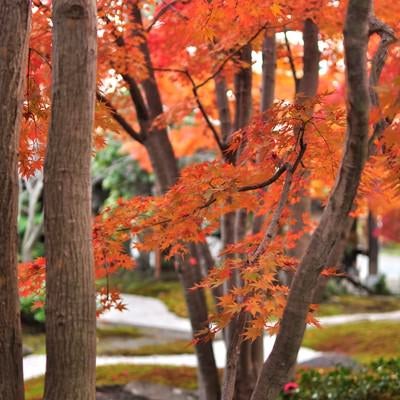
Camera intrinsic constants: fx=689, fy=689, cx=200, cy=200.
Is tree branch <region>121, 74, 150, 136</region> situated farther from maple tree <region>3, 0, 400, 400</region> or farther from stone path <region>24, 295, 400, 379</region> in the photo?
stone path <region>24, 295, 400, 379</region>

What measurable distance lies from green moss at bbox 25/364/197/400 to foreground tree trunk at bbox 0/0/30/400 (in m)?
5.19

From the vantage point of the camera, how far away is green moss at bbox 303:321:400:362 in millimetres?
11797

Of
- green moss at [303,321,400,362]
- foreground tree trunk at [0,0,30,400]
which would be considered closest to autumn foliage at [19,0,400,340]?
foreground tree trunk at [0,0,30,400]

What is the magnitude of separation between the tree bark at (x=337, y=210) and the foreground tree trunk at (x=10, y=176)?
122 centimetres

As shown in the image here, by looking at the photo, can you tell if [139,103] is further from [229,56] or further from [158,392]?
[158,392]

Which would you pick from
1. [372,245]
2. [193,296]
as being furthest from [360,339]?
[372,245]

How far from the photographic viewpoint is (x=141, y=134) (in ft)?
23.0

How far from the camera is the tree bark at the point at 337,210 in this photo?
2.93 metres

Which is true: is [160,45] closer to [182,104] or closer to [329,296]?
[182,104]

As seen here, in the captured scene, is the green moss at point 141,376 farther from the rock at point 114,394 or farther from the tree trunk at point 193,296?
the tree trunk at point 193,296

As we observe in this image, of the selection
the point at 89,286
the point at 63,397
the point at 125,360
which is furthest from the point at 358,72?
the point at 125,360

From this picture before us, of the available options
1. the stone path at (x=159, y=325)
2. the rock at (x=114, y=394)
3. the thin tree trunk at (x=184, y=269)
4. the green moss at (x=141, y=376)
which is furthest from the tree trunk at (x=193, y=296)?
the stone path at (x=159, y=325)

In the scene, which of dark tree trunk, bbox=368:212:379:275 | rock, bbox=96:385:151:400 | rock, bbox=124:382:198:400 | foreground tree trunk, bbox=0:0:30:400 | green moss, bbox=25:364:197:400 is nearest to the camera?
foreground tree trunk, bbox=0:0:30:400

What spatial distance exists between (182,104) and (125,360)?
5.96 metres
